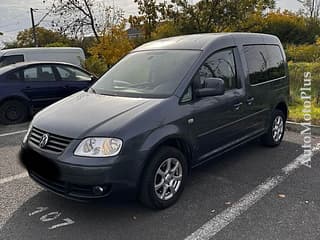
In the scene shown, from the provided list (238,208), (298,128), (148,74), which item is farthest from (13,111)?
(298,128)

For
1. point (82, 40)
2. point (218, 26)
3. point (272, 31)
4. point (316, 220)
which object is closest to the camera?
point (316, 220)

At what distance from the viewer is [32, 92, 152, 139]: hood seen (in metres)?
3.21

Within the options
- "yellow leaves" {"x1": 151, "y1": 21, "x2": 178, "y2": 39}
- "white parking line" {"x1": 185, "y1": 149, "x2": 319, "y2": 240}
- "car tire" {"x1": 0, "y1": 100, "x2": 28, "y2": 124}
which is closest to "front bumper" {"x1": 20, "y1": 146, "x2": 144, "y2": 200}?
"white parking line" {"x1": 185, "y1": 149, "x2": 319, "y2": 240}

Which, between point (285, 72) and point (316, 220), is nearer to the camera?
point (316, 220)

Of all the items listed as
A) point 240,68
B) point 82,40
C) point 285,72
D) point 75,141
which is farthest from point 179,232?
point 82,40

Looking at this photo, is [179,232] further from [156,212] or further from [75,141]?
[75,141]

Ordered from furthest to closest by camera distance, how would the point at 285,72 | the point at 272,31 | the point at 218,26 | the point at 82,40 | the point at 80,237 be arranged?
the point at 272,31 → the point at 82,40 → the point at 218,26 → the point at 285,72 → the point at 80,237

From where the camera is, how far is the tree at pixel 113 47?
1324 centimetres

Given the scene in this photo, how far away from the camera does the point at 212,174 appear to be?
4477 millimetres

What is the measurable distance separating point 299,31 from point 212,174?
91.7 feet

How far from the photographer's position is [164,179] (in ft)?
11.6

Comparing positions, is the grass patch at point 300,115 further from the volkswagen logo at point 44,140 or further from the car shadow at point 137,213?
the volkswagen logo at point 44,140

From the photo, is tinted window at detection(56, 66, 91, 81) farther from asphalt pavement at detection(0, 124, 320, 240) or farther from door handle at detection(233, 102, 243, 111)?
door handle at detection(233, 102, 243, 111)

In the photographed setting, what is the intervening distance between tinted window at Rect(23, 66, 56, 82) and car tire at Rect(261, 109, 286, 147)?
5.00 m
